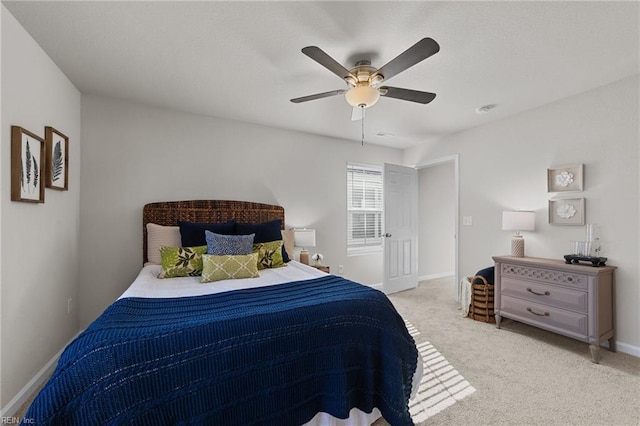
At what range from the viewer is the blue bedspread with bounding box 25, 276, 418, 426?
1147 mm

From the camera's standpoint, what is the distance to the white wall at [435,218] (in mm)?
5848

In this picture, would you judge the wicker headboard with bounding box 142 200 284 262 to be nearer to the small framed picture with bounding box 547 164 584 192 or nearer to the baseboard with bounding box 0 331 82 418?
the baseboard with bounding box 0 331 82 418

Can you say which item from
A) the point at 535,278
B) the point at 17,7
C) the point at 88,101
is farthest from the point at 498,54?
the point at 88,101

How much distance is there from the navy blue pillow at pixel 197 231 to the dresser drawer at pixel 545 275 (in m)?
2.99

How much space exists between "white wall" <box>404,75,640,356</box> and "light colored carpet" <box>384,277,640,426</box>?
1.97ft

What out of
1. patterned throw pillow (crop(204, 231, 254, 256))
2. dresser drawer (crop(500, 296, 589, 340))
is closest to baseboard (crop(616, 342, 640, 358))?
dresser drawer (crop(500, 296, 589, 340))

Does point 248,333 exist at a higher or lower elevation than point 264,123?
lower

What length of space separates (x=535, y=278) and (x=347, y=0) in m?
3.03

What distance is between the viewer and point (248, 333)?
142 cm

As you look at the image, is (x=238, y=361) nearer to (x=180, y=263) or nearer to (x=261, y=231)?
(x=180, y=263)

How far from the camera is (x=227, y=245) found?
8.85 feet

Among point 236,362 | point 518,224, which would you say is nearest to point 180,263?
point 236,362

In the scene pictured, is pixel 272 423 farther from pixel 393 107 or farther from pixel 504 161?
pixel 504 161

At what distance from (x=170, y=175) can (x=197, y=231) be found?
89cm
